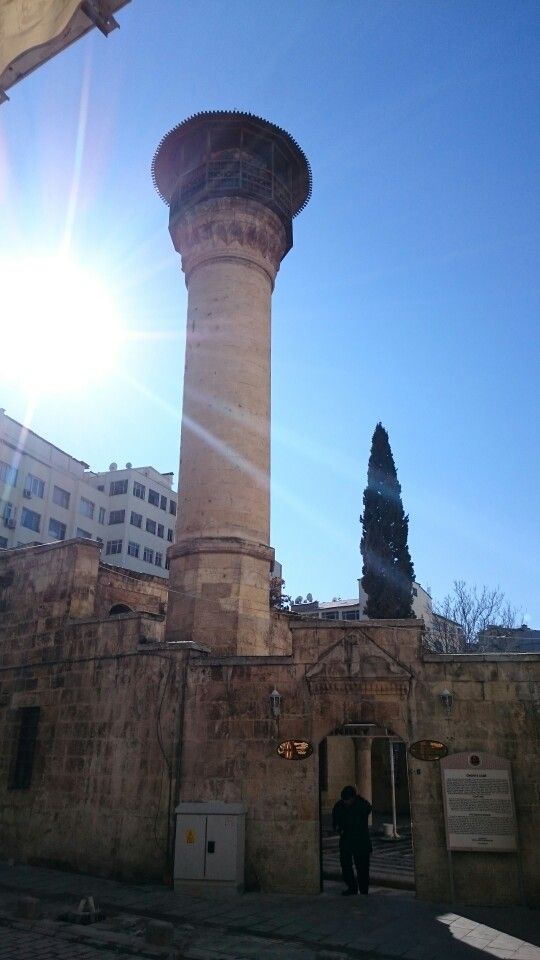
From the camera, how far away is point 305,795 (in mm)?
12102

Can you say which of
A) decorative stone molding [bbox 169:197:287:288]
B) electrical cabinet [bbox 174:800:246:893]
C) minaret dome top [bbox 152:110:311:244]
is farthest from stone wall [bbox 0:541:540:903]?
minaret dome top [bbox 152:110:311:244]

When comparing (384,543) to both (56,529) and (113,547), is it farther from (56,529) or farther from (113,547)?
(113,547)

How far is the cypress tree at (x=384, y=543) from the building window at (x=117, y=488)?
983 inches

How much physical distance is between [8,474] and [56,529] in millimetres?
5729

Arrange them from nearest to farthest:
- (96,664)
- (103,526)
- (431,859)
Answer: (431,859) < (96,664) < (103,526)

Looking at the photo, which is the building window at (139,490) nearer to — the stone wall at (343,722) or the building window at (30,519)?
the building window at (30,519)

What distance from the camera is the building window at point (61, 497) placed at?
4609 centimetres

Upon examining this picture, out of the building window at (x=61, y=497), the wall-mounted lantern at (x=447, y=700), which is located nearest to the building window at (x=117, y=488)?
the building window at (x=61, y=497)

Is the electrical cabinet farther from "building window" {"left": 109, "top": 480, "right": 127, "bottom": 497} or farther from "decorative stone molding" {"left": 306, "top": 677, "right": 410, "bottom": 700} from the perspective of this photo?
"building window" {"left": 109, "top": 480, "right": 127, "bottom": 497}

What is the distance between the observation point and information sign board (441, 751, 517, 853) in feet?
37.0

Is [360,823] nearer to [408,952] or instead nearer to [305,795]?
[305,795]

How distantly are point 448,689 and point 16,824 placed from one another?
10.0 metres

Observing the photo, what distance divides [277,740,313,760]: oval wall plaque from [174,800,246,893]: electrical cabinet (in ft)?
3.74

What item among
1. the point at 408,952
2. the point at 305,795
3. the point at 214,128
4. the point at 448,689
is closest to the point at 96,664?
the point at 305,795
